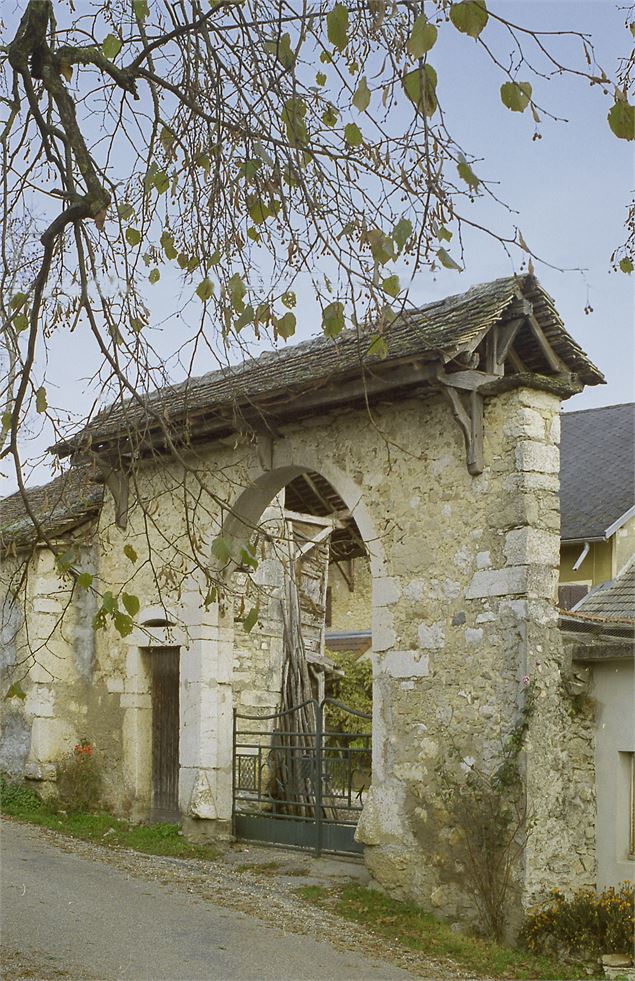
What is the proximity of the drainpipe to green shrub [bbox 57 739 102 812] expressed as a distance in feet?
21.3

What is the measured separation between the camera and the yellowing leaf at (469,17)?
3.60 metres

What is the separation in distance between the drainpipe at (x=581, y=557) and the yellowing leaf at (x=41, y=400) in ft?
34.4

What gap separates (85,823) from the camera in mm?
10703

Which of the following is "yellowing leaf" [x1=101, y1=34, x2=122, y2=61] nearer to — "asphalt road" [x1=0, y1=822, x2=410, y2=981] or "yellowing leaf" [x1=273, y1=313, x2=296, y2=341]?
"yellowing leaf" [x1=273, y1=313, x2=296, y2=341]

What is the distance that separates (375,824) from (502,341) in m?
3.62

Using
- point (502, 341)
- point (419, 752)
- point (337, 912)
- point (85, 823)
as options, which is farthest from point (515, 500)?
point (85, 823)

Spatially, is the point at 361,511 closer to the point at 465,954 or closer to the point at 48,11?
the point at 465,954

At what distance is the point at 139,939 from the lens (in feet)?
22.1

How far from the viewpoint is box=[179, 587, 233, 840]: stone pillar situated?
397 inches

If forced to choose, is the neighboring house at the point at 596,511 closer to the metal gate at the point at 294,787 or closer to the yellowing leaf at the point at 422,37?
the metal gate at the point at 294,787

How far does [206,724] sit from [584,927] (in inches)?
169

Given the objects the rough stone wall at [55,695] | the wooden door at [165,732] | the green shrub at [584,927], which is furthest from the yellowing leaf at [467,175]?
the rough stone wall at [55,695]

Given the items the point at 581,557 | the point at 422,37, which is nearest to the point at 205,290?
the point at 422,37

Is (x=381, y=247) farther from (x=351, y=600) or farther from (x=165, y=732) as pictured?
(x=351, y=600)
